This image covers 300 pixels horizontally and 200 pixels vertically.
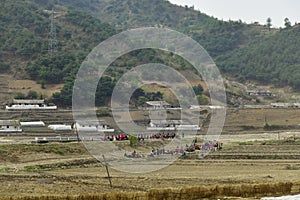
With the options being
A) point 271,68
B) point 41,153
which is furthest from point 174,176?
point 271,68

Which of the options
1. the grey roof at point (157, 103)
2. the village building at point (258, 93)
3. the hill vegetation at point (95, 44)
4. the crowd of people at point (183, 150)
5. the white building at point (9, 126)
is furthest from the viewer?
the village building at point (258, 93)

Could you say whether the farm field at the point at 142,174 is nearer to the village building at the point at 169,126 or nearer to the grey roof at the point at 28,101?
the village building at the point at 169,126

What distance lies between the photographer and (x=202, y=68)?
134 metres

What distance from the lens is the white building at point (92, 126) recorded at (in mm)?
73250

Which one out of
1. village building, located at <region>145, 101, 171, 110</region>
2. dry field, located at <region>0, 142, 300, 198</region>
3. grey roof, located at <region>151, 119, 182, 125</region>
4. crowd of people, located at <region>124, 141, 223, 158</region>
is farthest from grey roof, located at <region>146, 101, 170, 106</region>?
dry field, located at <region>0, 142, 300, 198</region>

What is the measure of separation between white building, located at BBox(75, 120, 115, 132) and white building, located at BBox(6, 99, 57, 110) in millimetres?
11254

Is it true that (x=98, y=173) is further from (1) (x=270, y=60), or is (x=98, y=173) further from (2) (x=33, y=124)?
(1) (x=270, y=60)

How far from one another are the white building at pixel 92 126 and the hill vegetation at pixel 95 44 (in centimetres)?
1610

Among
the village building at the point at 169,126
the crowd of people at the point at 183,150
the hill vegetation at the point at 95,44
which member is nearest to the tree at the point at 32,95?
the hill vegetation at the point at 95,44

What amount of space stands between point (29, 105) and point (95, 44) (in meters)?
43.2

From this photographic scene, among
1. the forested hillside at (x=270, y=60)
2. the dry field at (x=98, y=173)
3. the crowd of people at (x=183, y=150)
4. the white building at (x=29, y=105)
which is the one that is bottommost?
the dry field at (x=98, y=173)

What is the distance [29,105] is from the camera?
85.0 meters

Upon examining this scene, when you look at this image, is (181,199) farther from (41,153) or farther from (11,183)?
(41,153)

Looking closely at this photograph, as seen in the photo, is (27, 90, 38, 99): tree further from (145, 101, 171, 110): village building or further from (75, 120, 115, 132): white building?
(75, 120, 115, 132): white building
